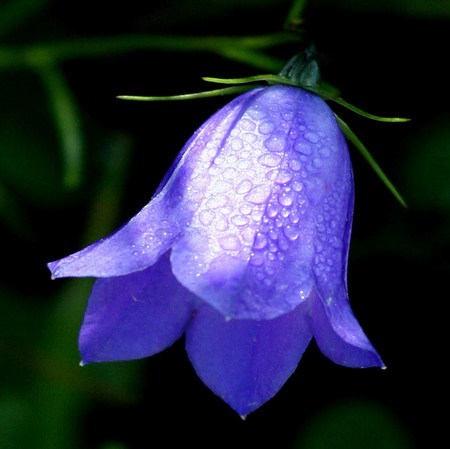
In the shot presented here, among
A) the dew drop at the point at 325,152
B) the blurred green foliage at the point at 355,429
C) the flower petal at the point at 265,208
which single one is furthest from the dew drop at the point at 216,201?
the blurred green foliage at the point at 355,429

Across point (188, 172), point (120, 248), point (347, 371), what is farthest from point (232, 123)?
point (347, 371)

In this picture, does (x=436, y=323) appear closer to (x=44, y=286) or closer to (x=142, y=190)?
(x=142, y=190)

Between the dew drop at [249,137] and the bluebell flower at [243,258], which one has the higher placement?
the dew drop at [249,137]

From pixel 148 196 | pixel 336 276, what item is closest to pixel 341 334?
pixel 336 276

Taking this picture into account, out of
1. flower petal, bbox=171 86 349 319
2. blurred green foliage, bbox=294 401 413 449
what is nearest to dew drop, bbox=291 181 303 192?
flower petal, bbox=171 86 349 319

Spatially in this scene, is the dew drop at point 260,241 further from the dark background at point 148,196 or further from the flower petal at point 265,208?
the dark background at point 148,196

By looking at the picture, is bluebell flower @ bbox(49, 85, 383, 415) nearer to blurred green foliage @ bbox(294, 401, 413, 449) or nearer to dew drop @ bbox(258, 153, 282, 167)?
dew drop @ bbox(258, 153, 282, 167)

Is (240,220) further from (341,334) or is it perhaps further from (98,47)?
(98,47)
